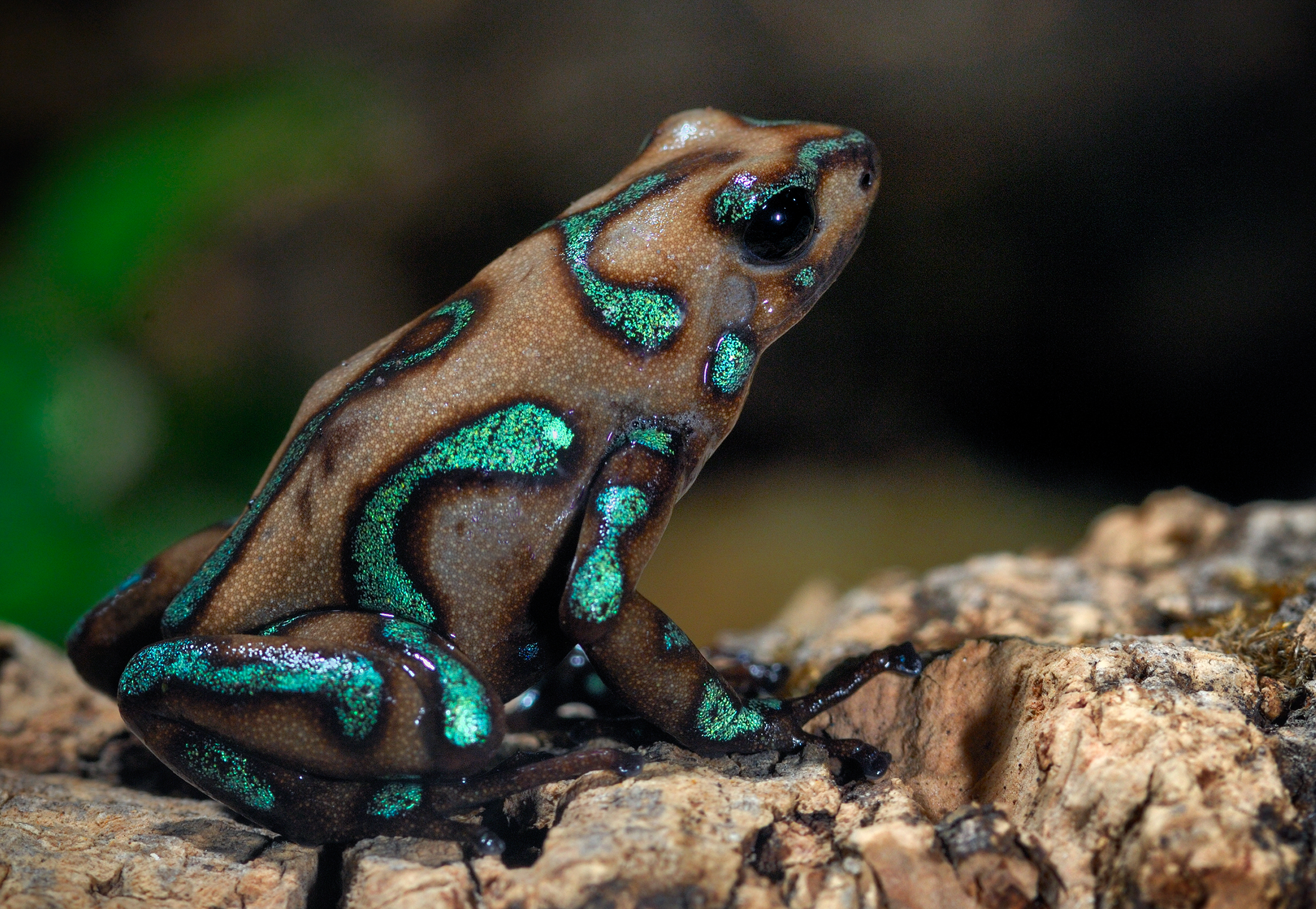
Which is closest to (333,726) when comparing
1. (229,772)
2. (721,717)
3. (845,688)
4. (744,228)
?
(229,772)

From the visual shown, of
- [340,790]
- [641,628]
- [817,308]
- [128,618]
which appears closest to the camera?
[340,790]

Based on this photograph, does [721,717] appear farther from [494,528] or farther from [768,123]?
[768,123]

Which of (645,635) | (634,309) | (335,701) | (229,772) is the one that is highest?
(634,309)

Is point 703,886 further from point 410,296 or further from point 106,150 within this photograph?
point 410,296

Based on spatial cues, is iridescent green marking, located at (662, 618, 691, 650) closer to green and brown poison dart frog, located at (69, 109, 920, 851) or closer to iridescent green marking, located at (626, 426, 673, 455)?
green and brown poison dart frog, located at (69, 109, 920, 851)

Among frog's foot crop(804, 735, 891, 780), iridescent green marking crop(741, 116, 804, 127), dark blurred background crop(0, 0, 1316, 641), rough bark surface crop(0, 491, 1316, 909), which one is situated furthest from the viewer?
dark blurred background crop(0, 0, 1316, 641)

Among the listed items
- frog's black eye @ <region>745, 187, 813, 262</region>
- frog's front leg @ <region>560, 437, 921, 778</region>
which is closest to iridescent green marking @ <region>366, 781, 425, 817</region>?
frog's front leg @ <region>560, 437, 921, 778</region>
